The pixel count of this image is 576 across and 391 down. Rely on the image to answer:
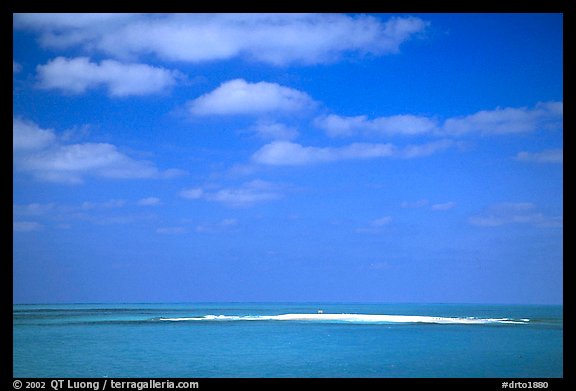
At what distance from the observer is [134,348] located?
898 inches

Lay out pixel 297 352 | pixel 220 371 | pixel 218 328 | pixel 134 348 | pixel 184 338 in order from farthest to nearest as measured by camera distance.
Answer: pixel 218 328, pixel 184 338, pixel 134 348, pixel 297 352, pixel 220 371

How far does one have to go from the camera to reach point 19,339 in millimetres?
27281

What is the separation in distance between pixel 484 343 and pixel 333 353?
753cm

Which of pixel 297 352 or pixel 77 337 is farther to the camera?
pixel 77 337

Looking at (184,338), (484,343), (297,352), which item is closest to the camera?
(297,352)

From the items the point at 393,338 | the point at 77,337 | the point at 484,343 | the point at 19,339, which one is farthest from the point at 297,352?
the point at 19,339
